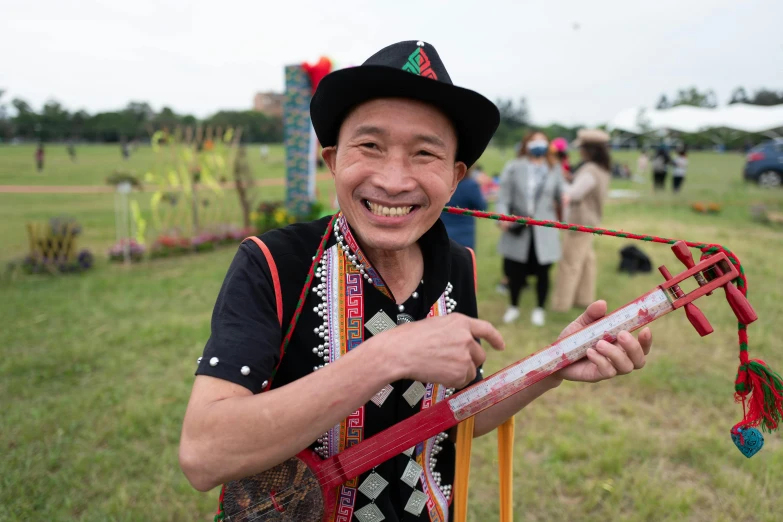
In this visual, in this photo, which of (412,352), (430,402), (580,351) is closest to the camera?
(412,352)

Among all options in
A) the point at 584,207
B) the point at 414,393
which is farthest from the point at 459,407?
the point at 584,207

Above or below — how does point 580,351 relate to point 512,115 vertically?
below

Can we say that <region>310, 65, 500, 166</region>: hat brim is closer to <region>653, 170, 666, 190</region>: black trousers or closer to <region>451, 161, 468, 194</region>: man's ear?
<region>451, 161, 468, 194</region>: man's ear

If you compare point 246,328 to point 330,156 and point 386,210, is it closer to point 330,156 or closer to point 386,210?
point 386,210

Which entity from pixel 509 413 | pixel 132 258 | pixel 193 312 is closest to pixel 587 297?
pixel 193 312

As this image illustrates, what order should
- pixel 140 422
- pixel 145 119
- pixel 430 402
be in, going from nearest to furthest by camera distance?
1. pixel 430 402
2. pixel 140 422
3. pixel 145 119

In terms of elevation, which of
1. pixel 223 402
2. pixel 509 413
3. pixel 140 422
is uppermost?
pixel 223 402

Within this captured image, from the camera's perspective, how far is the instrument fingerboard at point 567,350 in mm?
1154

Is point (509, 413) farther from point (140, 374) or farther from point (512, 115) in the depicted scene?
point (512, 115)

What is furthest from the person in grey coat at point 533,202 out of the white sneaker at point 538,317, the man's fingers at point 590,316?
the man's fingers at point 590,316

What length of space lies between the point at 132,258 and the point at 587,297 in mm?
6876

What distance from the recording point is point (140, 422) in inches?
149

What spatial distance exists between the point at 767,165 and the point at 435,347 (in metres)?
20.8

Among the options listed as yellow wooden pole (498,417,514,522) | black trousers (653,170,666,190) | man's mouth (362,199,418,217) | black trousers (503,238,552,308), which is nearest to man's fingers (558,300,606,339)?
yellow wooden pole (498,417,514,522)
